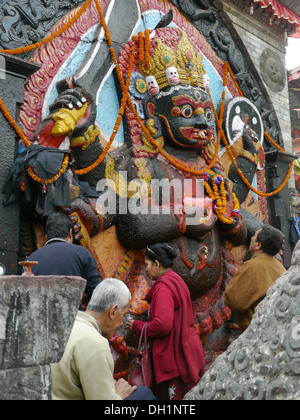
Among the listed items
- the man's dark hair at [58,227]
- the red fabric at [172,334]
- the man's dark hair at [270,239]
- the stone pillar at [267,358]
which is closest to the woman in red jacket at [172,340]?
the red fabric at [172,334]

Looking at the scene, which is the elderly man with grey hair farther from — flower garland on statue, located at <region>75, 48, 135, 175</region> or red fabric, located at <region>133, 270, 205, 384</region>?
flower garland on statue, located at <region>75, 48, 135, 175</region>

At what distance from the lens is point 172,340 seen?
354cm

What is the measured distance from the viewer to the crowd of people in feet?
6.64

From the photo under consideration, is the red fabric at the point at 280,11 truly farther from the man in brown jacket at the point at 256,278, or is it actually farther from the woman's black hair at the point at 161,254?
the woman's black hair at the point at 161,254

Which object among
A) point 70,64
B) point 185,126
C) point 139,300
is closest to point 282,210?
point 185,126

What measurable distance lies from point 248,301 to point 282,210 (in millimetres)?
3872

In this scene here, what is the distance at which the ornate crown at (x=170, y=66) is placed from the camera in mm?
5617

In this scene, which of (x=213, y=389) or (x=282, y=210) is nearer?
(x=213, y=389)

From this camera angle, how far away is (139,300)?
16.0ft

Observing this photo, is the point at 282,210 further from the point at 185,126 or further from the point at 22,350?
the point at 22,350

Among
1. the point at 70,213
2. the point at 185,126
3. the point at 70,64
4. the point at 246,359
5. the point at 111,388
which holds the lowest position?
the point at 111,388

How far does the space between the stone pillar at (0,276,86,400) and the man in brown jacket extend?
7.91ft

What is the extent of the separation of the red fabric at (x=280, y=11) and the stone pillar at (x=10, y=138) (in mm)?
4751

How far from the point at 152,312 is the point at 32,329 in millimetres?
1888
